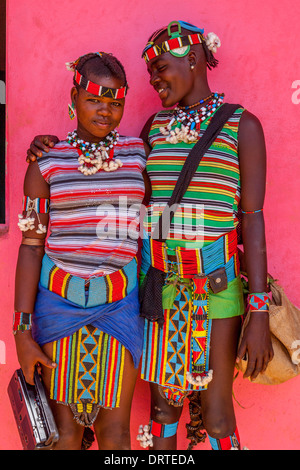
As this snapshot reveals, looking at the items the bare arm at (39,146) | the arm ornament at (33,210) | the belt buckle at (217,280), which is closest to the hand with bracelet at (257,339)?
the belt buckle at (217,280)

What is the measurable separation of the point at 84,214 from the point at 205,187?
0.64m

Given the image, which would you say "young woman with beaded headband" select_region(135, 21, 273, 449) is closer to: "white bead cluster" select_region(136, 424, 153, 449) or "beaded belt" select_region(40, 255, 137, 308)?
"white bead cluster" select_region(136, 424, 153, 449)

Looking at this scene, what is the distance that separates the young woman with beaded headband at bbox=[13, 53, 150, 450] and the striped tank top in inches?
8.5

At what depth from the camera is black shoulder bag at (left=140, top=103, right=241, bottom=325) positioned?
264 cm

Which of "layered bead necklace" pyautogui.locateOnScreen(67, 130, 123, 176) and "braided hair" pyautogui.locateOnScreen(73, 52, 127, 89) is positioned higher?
"braided hair" pyautogui.locateOnScreen(73, 52, 127, 89)

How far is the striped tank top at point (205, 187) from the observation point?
2.64 metres

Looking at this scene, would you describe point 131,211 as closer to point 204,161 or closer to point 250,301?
point 204,161

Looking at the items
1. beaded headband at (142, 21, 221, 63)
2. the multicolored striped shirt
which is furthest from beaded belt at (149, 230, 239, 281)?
beaded headband at (142, 21, 221, 63)

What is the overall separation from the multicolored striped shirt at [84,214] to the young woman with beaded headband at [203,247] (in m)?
0.22

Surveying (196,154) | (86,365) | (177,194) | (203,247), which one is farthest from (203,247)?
(86,365)

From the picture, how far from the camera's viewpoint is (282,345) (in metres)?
2.73

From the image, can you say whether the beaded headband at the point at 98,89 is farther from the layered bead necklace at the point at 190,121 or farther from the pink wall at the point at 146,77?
the pink wall at the point at 146,77

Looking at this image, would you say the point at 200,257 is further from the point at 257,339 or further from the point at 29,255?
the point at 29,255

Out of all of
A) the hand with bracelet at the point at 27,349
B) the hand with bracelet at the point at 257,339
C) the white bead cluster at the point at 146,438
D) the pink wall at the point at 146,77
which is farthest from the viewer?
the pink wall at the point at 146,77
